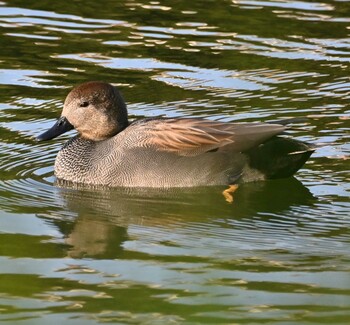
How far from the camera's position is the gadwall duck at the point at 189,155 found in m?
10.4

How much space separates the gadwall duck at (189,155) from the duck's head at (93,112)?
0.98ft

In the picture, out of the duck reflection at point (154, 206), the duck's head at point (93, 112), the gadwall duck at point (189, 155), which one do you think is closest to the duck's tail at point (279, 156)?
the gadwall duck at point (189, 155)

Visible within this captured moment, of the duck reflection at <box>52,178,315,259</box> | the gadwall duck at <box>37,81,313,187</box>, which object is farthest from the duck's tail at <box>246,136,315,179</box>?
the duck reflection at <box>52,178,315,259</box>

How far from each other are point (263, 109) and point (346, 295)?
16.6 ft

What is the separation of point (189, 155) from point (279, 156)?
2.51 ft

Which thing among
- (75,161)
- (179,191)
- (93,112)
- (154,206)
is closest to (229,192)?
(179,191)

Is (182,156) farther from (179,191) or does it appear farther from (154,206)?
(154,206)

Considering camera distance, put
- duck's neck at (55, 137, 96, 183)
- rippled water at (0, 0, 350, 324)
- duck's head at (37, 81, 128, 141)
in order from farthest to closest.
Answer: duck's head at (37, 81, 128, 141)
duck's neck at (55, 137, 96, 183)
rippled water at (0, 0, 350, 324)

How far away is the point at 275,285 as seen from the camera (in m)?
7.52

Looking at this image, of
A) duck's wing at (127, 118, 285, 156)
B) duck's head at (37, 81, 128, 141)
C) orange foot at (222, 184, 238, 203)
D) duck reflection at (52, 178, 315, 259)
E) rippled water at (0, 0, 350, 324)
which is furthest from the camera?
duck's head at (37, 81, 128, 141)

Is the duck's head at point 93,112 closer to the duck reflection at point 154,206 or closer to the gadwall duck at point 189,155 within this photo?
the gadwall duck at point 189,155

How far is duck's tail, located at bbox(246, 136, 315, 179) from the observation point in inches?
409

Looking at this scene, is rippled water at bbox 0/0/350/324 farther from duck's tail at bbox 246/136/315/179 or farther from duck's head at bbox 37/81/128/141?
duck's head at bbox 37/81/128/141

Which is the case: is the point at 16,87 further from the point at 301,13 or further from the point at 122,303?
the point at 122,303
